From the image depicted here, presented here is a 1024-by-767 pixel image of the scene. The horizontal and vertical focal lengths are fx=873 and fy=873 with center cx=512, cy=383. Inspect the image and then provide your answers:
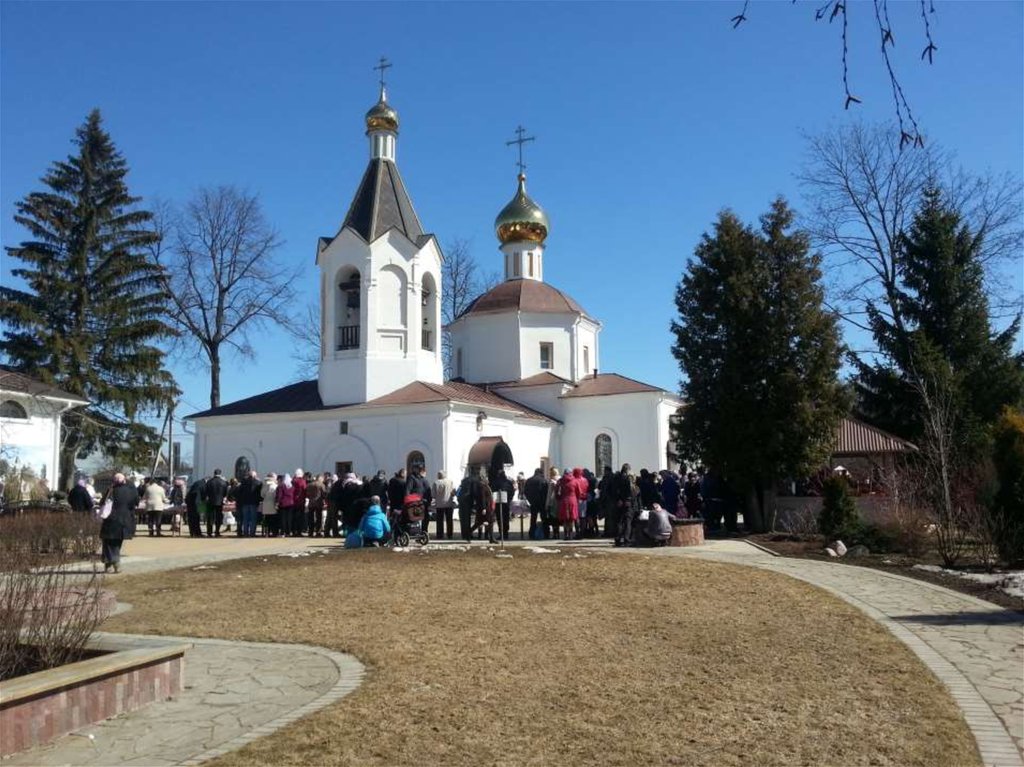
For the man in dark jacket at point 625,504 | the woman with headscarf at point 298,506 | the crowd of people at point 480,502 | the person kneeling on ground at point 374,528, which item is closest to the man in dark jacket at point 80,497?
the crowd of people at point 480,502

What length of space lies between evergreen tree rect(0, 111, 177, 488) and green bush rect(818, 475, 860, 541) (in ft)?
98.6

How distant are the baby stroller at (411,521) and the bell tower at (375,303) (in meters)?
14.8

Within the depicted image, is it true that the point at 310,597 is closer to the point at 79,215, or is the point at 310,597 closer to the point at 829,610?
the point at 829,610

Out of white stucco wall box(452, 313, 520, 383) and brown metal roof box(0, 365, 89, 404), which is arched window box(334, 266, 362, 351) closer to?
white stucco wall box(452, 313, 520, 383)

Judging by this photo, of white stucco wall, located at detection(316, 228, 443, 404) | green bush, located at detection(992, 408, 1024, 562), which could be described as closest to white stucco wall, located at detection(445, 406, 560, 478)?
white stucco wall, located at detection(316, 228, 443, 404)

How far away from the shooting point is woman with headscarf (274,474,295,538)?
22.8 m

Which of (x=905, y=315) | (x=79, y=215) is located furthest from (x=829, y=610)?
(x=79, y=215)

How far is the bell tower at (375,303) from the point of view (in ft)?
111

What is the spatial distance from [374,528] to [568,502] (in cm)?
505

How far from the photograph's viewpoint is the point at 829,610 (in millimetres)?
9898

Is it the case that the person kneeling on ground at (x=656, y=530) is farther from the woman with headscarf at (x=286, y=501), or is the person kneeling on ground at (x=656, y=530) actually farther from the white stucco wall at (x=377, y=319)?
the white stucco wall at (x=377, y=319)

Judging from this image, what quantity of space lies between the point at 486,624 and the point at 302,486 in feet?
48.8

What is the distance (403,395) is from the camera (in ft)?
108

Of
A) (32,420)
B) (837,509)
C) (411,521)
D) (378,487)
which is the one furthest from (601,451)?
(32,420)
